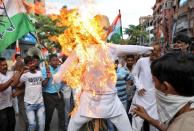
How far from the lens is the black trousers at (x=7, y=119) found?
248 inches

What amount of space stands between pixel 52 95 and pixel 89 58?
10.3ft

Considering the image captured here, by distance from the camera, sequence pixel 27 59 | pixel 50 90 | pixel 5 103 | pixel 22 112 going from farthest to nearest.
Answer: pixel 50 90 → pixel 22 112 → pixel 27 59 → pixel 5 103

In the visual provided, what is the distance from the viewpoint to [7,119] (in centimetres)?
641

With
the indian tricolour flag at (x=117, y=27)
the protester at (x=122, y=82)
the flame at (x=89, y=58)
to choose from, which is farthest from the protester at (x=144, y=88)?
the indian tricolour flag at (x=117, y=27)

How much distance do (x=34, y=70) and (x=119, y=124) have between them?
269cm

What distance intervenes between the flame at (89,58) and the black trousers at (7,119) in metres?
1.61

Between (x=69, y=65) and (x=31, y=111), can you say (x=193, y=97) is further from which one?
(x=31, y=111)

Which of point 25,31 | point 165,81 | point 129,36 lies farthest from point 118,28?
point 129,36

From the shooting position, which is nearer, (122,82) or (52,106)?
(122,82)

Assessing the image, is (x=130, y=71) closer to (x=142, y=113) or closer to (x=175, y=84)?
(x=142, y=113)

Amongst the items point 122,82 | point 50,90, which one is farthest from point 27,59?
point 122,82

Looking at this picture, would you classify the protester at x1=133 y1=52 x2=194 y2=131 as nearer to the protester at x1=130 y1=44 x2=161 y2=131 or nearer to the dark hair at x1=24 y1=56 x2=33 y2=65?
the protester at x1=130 y1=44 x2=161 y2=131

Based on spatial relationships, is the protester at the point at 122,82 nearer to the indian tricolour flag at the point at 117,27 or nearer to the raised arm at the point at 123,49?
the raised arm at the point at 123,49

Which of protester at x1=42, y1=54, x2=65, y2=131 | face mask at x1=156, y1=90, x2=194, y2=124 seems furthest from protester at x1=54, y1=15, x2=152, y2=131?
face mask at x1=156, y1=90, x2=194, y2=124
